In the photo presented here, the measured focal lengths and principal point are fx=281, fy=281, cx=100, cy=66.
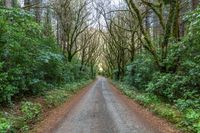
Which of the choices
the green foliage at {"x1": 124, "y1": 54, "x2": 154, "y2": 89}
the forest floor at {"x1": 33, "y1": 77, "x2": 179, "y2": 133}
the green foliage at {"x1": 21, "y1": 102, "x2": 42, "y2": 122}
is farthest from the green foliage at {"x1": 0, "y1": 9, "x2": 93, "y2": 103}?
the green foliage at {"x1": 124, "y1": 54, "x2": 154, "y2": 89}

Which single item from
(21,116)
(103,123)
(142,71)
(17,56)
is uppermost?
(17,56)

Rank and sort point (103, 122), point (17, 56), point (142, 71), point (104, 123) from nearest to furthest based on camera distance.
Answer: point (104, 123)
point (103, 122)
point (17, 56)
point (142, 71)

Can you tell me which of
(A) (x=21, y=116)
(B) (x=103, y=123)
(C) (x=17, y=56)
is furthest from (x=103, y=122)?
(C) (x=17, y=56)

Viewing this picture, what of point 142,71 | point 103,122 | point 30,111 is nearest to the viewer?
point 103,122

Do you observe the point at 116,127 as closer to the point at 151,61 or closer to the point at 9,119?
the point at 9,119

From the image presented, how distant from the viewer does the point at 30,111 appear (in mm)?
11391

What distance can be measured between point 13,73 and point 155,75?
9.27m

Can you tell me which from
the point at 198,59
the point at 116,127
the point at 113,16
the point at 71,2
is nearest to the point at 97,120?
the point at 116,127

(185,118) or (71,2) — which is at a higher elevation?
(71,2)

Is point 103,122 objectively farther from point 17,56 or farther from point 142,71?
point 142,71

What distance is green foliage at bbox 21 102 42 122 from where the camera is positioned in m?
10.4

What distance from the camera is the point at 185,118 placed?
9.48 meters

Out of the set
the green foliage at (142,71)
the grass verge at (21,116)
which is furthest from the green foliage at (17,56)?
the green foliage at (142,71)

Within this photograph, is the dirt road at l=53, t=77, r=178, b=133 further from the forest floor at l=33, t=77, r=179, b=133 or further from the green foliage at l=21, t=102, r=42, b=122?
the green foliage at l=21, t=102, r=42, b=122
